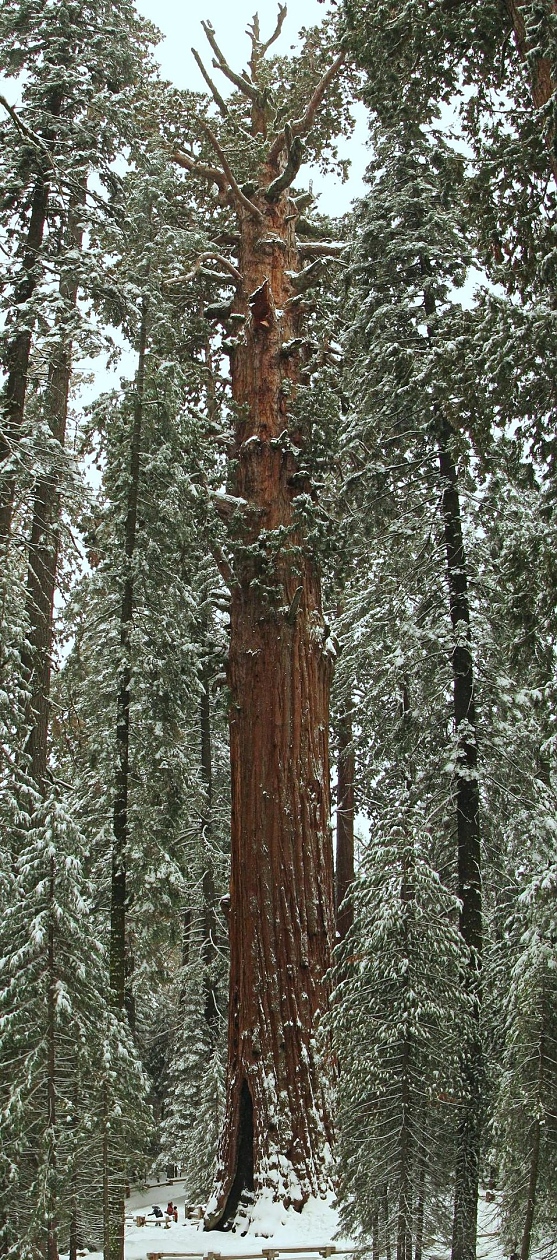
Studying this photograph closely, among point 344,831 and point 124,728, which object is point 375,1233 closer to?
point 124,728

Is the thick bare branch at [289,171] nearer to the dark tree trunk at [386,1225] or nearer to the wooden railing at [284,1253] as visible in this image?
the dark tree trunk at [386,1225]

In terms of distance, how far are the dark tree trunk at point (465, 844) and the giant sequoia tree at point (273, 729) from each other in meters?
1.18

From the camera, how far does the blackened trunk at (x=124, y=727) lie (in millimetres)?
9336

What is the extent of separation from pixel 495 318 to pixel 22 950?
5.00 metres

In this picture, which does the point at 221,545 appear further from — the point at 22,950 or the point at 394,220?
the point at 22,950

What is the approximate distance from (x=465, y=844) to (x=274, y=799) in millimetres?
1571

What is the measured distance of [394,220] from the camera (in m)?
10.8

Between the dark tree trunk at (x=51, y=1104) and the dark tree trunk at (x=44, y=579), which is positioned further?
the dark tree trunk at (x=44, y=579)

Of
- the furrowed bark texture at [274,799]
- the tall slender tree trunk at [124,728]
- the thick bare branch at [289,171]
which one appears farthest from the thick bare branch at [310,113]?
the tall slender tree trunk at [124,728]

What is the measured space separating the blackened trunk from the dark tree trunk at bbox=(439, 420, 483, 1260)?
282 centimetres

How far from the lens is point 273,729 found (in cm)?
931

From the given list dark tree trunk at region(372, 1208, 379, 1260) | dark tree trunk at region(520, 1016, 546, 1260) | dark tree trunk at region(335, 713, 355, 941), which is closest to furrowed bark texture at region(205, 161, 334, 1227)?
dark tree trunk at region(372, 1208, 379, 1260)

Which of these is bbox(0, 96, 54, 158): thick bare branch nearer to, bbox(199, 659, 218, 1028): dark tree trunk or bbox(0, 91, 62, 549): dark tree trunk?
bbox(0, 91, 62, 549): dark tree trunk

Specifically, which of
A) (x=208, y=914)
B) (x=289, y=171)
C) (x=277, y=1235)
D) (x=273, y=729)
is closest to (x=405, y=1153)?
(x=277, y=1235)
